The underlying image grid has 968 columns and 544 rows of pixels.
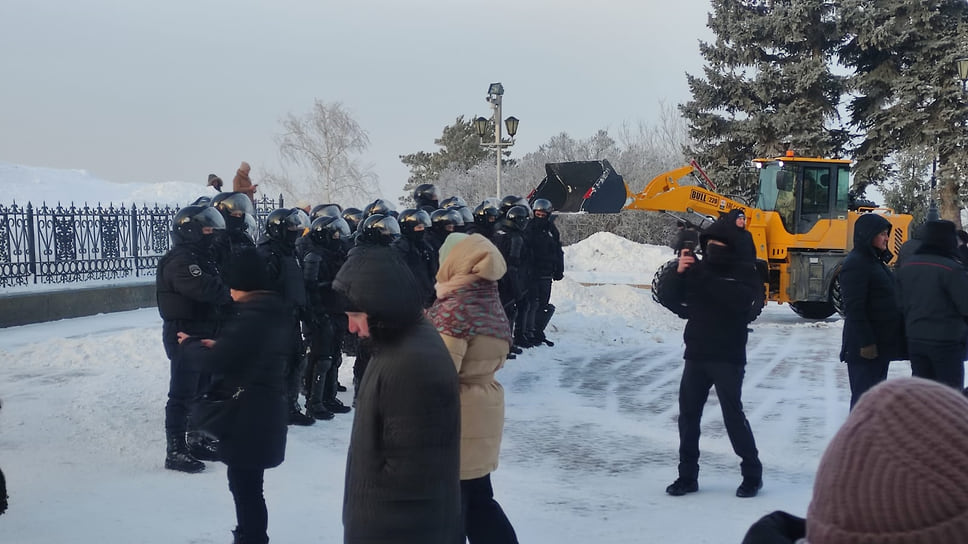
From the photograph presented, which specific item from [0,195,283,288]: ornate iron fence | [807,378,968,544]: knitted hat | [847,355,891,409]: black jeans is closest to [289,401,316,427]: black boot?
[847,355,891,409]: black jeans

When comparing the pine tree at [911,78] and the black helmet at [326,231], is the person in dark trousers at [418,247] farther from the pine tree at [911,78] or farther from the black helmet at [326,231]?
the pine tree at [911,78]

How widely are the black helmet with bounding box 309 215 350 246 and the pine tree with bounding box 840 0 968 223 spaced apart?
29217 mm

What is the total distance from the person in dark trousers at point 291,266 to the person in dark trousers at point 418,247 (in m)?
1.22

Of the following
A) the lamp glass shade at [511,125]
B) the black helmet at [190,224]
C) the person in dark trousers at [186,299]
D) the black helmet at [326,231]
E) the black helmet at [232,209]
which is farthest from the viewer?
the lamp glass shade at [511,125]

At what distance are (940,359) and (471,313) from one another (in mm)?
3988

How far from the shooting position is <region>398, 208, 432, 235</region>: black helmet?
969 centimetres

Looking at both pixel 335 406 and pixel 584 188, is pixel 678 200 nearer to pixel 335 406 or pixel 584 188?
pixel 584 188

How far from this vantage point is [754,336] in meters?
15.8

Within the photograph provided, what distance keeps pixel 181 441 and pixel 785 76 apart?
30448mm

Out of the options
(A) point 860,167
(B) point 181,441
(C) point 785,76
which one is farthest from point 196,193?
(B) point 181,441

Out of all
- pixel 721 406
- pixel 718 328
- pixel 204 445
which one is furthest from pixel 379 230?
pixel 204 445

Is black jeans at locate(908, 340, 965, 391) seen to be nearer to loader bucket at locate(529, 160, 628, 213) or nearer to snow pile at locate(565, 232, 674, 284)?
loader bucket at locate(529, 160, 628, 213)

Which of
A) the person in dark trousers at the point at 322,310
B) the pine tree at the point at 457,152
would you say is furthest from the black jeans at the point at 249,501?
the pine tree at the point at 457,152

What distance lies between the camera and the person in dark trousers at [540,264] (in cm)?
1345
